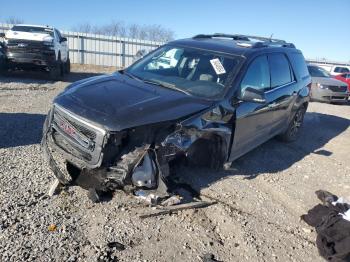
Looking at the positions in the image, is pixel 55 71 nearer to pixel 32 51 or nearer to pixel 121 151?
pixel 32 51

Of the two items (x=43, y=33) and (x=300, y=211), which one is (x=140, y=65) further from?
(x=43, y=33)

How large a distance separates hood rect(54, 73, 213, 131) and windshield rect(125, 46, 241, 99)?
0.85 ft

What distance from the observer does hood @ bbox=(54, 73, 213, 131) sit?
12.5 ft

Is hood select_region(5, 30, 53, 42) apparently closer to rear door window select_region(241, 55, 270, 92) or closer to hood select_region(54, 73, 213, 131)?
hood select_region(54, 73, 213, 131)

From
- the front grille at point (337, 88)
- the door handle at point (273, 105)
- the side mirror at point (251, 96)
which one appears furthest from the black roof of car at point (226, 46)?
the front grille at point (337, 88)

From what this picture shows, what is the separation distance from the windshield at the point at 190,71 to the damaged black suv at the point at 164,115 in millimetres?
13

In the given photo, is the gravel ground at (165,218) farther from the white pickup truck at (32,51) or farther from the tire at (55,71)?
the tire at (55,71)

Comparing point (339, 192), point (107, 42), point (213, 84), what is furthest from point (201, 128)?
point (107, 42)

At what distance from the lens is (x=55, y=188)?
425 cm

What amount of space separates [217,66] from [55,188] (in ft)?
8.48

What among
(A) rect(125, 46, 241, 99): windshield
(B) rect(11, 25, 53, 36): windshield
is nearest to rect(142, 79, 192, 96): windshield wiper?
(A) rect(125, 46, 241, 99): windshield

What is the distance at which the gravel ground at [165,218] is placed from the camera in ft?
11.1

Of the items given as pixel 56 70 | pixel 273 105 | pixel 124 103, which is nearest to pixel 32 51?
pixel 56 70

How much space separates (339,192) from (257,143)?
136cm
